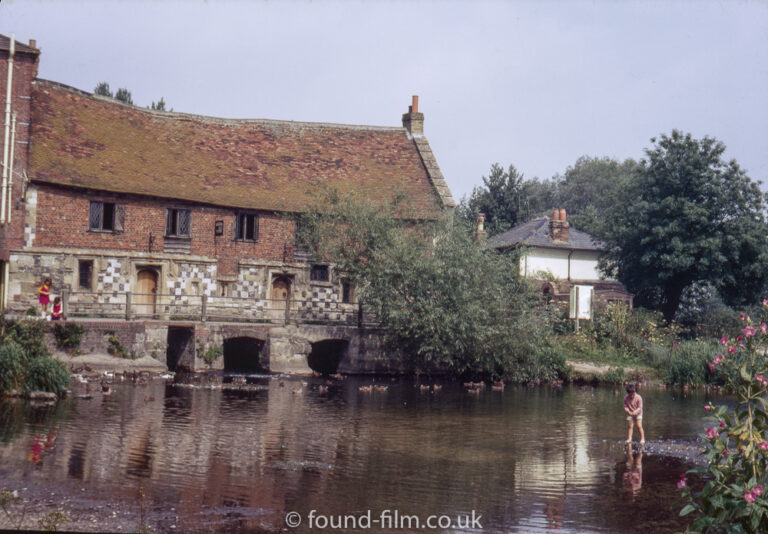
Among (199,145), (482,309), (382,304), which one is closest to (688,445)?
(482,309)

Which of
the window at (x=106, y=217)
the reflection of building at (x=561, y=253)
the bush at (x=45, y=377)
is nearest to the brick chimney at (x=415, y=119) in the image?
the reflection of building at (x=561, y=253)

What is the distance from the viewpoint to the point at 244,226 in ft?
123

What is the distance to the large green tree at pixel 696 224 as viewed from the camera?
4062 centimetres

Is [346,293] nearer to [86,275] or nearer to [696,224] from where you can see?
[86,275]

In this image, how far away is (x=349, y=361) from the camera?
3334 cm

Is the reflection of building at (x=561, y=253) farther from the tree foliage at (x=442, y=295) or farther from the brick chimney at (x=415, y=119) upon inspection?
the tree foliage at (x=442, y=295)

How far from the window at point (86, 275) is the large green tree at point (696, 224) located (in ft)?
88.3

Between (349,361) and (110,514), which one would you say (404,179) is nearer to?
(349,361)

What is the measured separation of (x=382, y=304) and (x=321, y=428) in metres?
13.0

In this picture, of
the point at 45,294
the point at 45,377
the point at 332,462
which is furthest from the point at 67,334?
the point at 332,462

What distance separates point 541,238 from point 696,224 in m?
11.0

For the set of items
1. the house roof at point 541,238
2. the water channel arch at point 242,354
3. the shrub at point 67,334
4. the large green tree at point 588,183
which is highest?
the large green tree at point 588,183

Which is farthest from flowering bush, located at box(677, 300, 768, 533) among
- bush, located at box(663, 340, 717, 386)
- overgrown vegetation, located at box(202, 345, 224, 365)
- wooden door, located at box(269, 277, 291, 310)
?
wooden door, located at box(269, 277, 291, 310)

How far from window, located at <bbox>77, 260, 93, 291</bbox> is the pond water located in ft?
34.9
